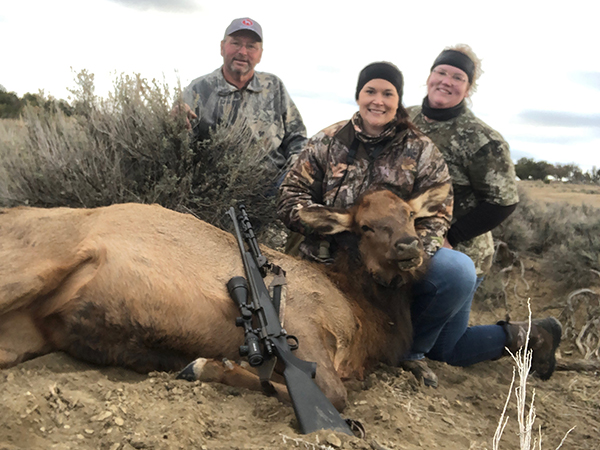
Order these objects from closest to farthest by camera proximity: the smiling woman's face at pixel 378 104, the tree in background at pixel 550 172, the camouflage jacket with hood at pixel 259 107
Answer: the smiling woman's face at pixel 378 104 → the camouflage jacket with hood at pixel 259 107 → the tree in background at pixel 550 172

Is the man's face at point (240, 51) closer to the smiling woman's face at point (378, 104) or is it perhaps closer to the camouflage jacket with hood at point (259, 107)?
the camouflage jacket with hood at point (259, 107)

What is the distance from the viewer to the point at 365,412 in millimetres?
3207

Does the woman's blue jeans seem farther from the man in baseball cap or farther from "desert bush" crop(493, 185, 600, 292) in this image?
"desert bush" crop(493, 185, 600, 292)

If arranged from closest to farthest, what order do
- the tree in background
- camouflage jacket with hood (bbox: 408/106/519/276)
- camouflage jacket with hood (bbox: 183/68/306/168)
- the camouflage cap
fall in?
camouflage jacket with hood (bbox: 408/106/519/276) → the camouflage cap → camouflage jacket with hood (bbox: 183/68/306/168) → the tree in background

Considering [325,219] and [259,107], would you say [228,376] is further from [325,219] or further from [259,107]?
[259,107]

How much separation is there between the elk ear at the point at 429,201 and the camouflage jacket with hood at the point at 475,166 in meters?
0.81

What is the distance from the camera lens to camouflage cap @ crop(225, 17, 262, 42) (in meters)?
6.57

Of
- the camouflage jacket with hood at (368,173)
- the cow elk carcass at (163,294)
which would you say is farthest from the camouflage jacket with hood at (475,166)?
the cow elk carcass at (163,294)

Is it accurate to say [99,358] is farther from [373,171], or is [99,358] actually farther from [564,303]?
[564,303]

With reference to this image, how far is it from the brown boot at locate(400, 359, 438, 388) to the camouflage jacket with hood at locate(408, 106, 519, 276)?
1.38 meters

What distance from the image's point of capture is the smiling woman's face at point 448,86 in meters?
5.25

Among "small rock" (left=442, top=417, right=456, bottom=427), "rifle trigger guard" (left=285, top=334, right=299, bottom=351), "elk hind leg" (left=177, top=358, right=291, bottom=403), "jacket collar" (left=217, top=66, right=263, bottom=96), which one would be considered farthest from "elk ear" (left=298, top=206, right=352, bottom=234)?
"jacket collar" (left=217, top=66, right=263, bottom=96)

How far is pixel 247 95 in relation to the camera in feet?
22.6

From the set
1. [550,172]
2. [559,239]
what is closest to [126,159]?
[559,239]
